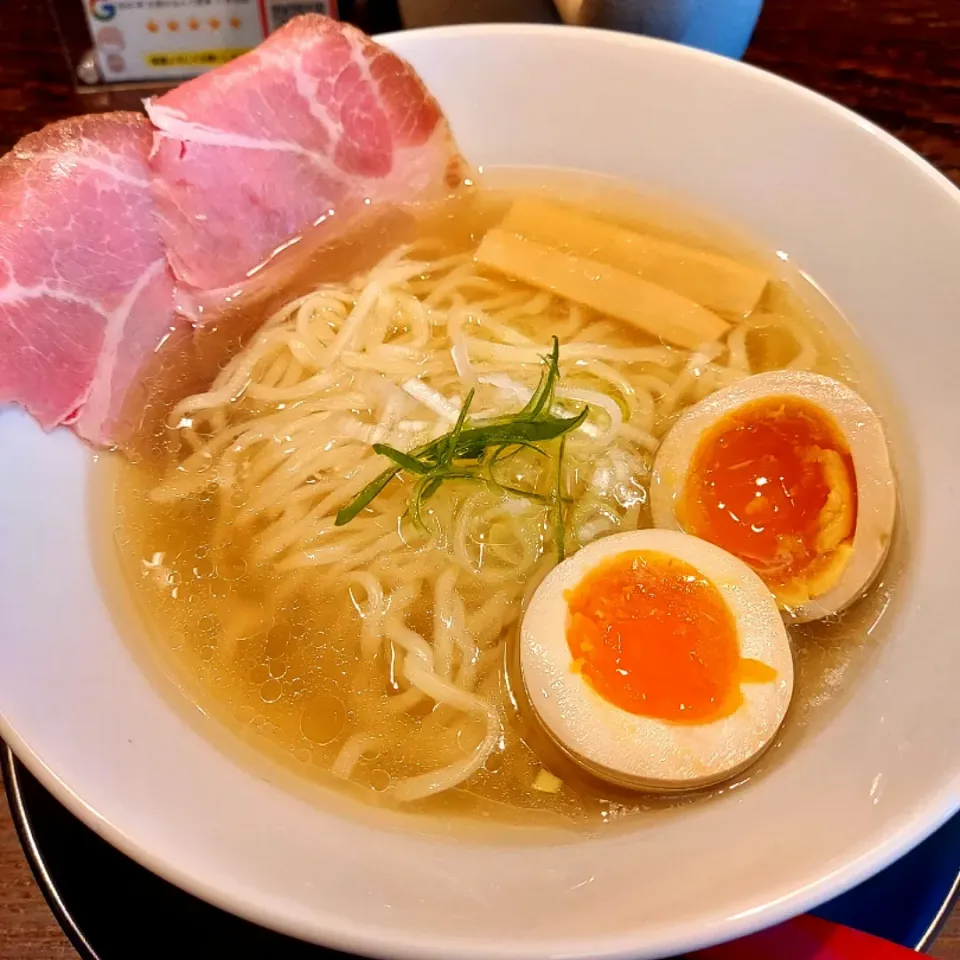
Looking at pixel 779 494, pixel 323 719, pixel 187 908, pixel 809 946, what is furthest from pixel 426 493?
pixel 809 946

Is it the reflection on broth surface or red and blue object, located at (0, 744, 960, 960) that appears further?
the reflection on broth surface

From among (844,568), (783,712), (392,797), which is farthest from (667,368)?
(392,797)

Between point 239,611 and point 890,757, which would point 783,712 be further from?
point 239,611

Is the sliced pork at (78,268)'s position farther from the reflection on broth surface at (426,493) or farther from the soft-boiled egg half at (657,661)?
the soft-boiled egg half at (657,661)

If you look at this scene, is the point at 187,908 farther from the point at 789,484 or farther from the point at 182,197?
the point at 182,197

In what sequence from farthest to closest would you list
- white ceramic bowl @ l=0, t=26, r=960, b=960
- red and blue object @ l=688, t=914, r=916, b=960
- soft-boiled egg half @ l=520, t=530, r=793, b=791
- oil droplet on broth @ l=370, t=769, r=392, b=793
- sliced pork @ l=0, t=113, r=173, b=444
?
1. sliced pork @ l=0, t=113, r=173, b=444
2. oil droplet on broth @ l=370, t=769, r=392, b=793
3. soft-boiled egg half @ l=520, t=530, r=793, b=791
4. red and blue object @ l=688, t=914, r=916, b=960
5. white ceramic bowl @ l=0, t=26, r=960, b=960

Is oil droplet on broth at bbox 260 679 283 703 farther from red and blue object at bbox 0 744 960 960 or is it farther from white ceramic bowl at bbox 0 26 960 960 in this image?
red and blue object at bbox 0 744 960 960

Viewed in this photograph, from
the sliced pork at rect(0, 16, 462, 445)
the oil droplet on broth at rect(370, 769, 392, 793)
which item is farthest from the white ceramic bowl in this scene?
the sliced pork at rect(0, 16, 462, 445)
